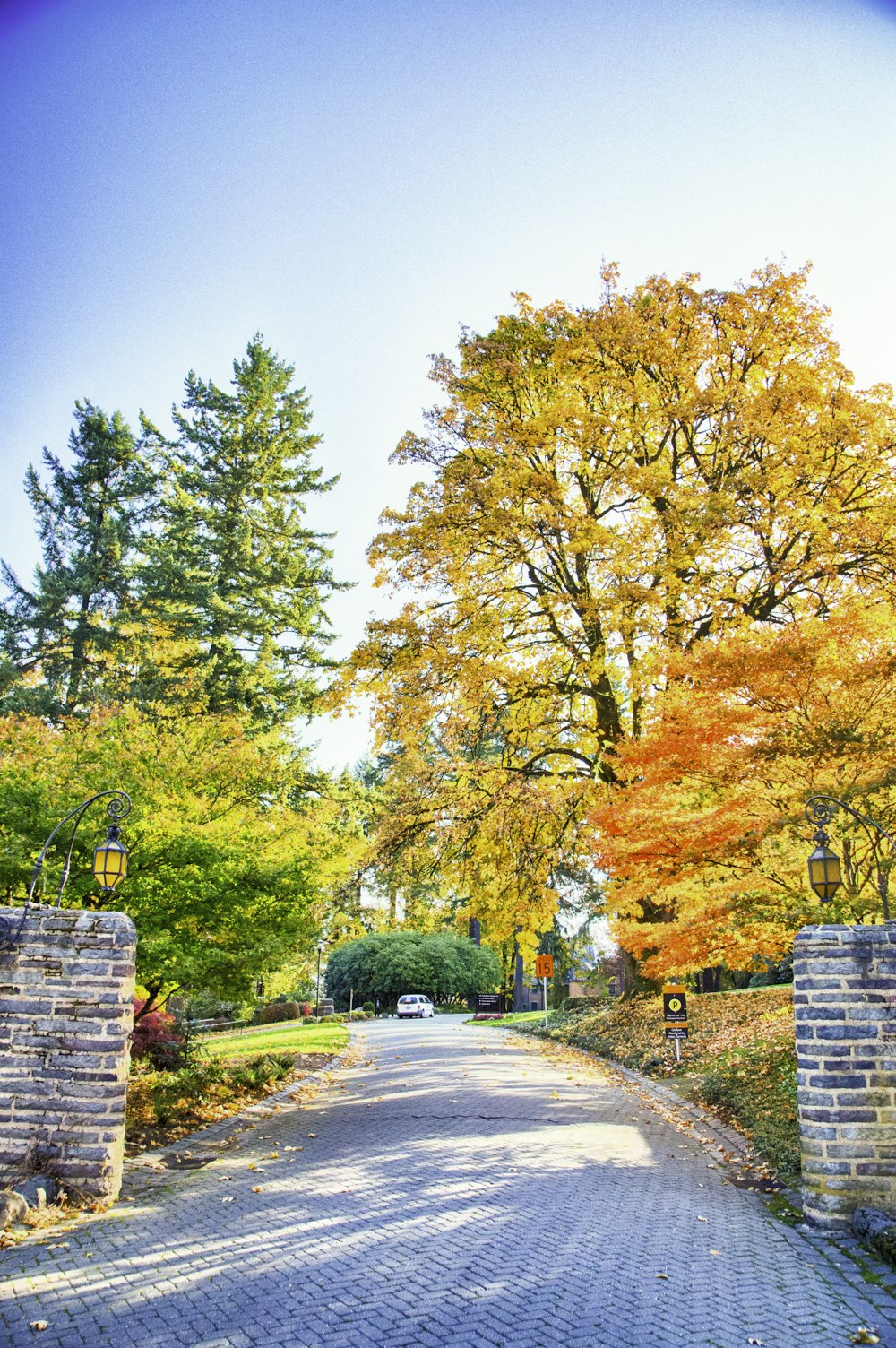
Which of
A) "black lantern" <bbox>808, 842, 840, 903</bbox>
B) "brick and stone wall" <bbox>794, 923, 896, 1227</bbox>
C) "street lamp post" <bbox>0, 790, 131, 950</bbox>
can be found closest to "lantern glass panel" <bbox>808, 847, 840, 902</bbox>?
"black lantern" <bbox>808, 842, 840, 903</bbox>

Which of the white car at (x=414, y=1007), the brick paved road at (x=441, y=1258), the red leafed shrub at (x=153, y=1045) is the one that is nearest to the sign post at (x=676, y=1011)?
the brick paved road at (x=441, y=1258)

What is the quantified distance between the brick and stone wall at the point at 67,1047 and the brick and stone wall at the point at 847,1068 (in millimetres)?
5164

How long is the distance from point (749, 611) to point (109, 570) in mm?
21411

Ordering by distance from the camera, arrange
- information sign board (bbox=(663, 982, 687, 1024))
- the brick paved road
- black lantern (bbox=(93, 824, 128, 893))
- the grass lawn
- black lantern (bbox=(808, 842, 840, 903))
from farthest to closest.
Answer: the grass lawn < information sign board (bbox=(663, 982, 687, 1024)) < black lantern (bbox=(93, 824, 128, 893)) < black lantern (bbox=(808, 842, 840, 903)) < the brick paved road

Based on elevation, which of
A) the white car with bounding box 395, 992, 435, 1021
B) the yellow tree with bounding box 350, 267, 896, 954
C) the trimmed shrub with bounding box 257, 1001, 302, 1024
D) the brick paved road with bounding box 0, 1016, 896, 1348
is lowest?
the white car with bounding box 395, 992, 435, 1021

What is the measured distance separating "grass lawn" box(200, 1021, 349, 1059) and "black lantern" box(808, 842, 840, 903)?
440 inches

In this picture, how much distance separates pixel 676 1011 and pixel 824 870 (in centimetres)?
796

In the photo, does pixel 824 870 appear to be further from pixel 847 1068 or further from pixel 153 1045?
pixel 153 1045

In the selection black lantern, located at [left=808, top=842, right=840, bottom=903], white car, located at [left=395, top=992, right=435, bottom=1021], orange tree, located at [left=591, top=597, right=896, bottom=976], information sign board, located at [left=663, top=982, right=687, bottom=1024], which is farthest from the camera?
white car, located at [left=395, top=992, right=435, bottom=1021]

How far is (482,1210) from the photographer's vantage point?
6270 mm

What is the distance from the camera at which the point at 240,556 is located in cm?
2569

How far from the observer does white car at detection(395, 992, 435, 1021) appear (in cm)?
3562

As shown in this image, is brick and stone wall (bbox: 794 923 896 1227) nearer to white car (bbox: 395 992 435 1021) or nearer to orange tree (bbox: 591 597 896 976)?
orange tree (bbox: 591 597 896 976)

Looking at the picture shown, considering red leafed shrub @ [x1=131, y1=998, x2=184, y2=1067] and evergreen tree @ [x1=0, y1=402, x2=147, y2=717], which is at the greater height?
evergreen tree @ [x1=0, y1=402, x2=147, y2=717]
